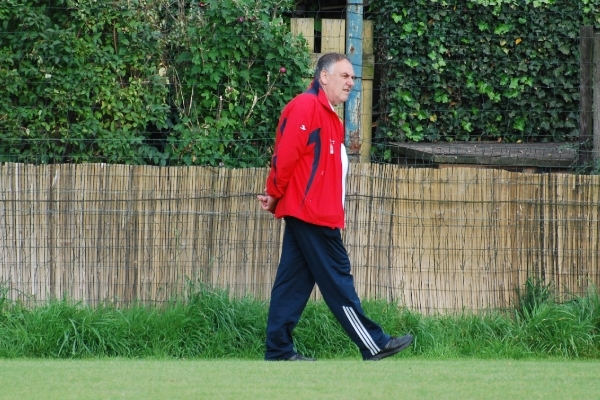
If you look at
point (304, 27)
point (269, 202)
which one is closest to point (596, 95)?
point (304, 27)

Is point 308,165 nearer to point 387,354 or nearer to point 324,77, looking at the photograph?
point 324,77

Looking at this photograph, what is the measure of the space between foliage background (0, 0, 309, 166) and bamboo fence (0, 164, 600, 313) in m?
0.67

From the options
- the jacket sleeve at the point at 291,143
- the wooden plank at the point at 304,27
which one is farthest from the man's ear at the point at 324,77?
the wooden plank at the point at 304,27

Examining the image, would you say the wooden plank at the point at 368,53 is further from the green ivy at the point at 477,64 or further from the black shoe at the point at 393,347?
the black shoe at the point at 393,347

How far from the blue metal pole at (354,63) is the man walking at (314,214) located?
6.04 ft

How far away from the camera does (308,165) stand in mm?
6086

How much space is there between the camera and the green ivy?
9.11 meters

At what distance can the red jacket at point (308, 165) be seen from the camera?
6.02m

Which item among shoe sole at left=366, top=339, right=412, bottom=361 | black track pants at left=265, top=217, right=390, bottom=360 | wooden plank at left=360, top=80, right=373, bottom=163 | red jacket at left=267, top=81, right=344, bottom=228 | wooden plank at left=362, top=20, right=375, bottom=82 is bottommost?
shoe sole at left=366, top=339, right=412, bottom=361

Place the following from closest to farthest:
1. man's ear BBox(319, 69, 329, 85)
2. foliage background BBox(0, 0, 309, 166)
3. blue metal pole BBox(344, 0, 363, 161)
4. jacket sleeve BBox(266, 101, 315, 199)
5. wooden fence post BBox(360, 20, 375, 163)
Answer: jacket sleeve BBox(266, 101, 315, 199) < man's ear BBox(319, 69, 329, 85) < foliage background BBox(0, 0, 309, 166) < blue metal pole BBox(344, 0, 363, 161) < wooden fence post BBox(360, 20, 375, 163)

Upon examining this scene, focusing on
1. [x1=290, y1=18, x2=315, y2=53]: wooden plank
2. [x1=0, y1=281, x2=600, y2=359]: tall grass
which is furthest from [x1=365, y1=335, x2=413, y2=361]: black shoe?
[x1=290, y1=18, x2=315, y2=53]: wooden plank

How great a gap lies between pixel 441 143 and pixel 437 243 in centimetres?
194

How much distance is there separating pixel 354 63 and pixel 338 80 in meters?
1.99

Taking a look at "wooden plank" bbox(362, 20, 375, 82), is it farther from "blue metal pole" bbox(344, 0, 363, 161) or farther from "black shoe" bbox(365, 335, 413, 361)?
"black shoe" bbox(365, 335, 413, 361)
